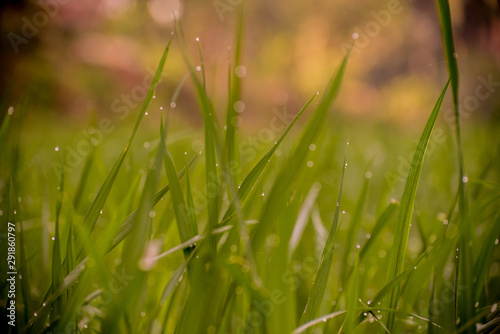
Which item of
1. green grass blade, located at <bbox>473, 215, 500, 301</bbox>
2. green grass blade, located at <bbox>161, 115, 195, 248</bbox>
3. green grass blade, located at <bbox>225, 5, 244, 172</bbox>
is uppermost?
green grass blade, located at <bbox>225, 5, 244, 172</bbox>

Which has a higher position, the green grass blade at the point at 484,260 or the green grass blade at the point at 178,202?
the green grass blade at the point at 178,202

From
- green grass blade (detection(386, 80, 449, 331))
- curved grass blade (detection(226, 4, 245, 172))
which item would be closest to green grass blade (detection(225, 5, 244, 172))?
curved grass blade (detection(226, 4, 245, 172))

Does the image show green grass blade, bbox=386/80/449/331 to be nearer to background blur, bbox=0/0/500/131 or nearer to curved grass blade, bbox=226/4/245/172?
curved grass blade, bbox=226/4/245/172

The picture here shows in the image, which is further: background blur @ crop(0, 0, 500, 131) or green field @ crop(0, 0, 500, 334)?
background blur @ crop(0, 0, 500, 131)

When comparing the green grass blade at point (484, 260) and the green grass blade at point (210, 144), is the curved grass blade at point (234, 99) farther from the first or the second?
the green grass blade at point (484, 260)

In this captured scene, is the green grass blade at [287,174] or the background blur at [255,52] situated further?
the background blur at [255,52]

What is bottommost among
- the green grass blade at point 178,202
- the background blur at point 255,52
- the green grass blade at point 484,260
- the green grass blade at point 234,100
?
the green grass blade at point 484,260

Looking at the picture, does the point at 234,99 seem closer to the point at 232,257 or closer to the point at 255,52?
the point at 232,257

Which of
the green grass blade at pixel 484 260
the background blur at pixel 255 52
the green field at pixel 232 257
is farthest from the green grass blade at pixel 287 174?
the background blur at pixel 255 52
